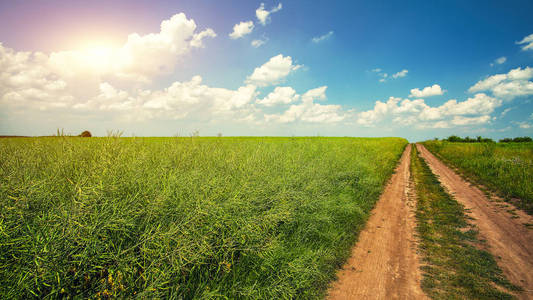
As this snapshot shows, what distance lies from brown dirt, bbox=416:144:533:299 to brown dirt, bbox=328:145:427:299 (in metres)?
1.68

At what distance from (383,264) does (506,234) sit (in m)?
4.63

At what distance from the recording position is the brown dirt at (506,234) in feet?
14.8

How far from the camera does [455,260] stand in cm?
484

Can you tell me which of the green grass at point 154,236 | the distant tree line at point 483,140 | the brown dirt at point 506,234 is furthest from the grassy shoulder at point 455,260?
the distant tree line at point 483,140

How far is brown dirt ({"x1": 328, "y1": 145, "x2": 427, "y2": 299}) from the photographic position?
12.8 ft

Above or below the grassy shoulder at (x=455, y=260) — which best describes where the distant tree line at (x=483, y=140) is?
above

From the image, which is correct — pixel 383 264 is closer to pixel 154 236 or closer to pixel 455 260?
pixel 455 260

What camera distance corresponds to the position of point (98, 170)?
12.7 ft

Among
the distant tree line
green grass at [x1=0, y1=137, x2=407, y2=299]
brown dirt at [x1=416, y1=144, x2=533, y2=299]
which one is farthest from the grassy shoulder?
the distant tree line

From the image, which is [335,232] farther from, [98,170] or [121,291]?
[98,170]

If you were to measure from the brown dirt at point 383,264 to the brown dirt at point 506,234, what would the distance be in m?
1.68

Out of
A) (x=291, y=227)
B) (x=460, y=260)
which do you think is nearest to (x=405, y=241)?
(x=460, y=260)

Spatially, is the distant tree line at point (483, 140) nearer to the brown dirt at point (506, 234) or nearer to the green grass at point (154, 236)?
the brown dirt at point (506, 234)

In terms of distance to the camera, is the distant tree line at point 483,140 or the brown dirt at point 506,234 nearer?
the brown dirt at point 506,234
